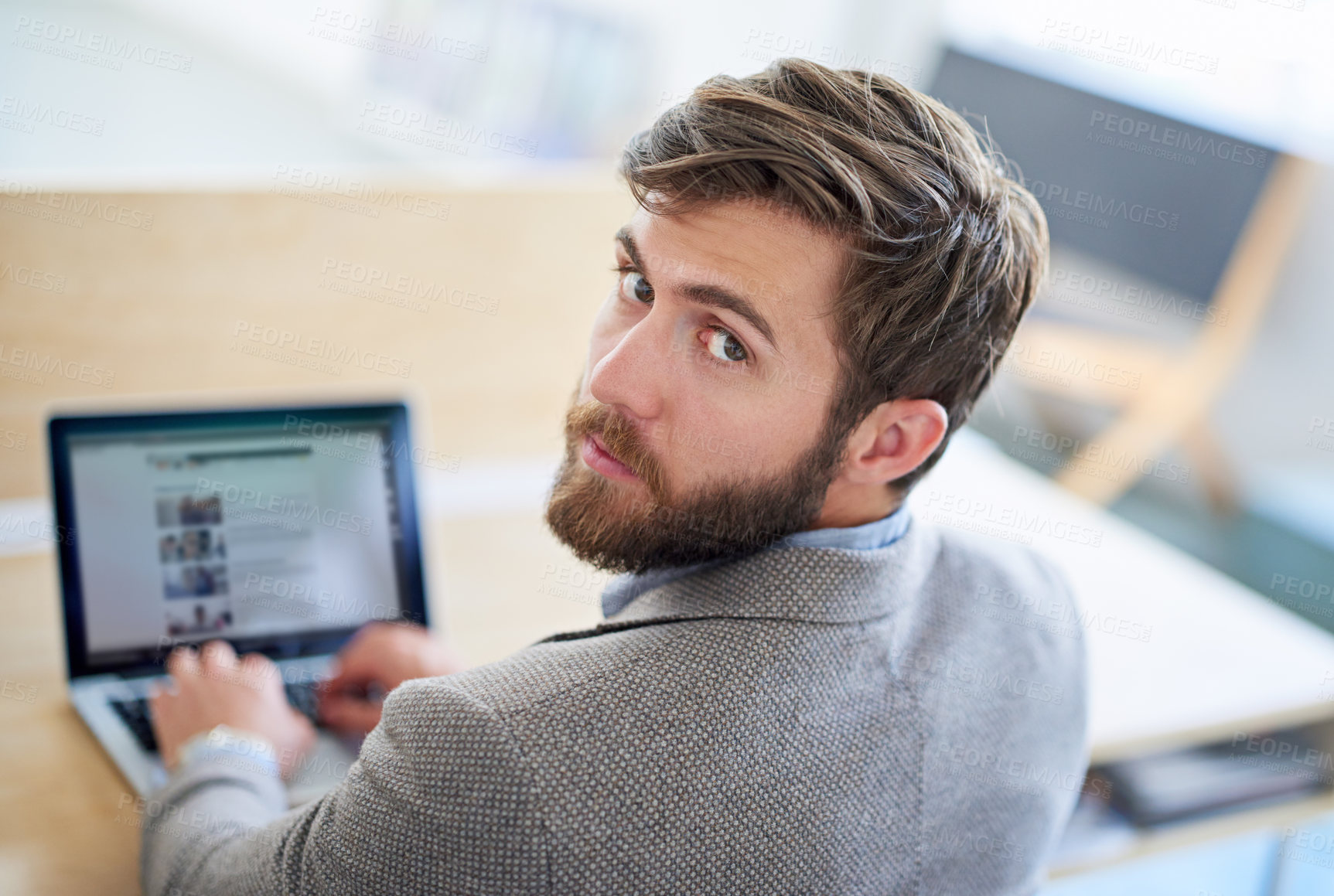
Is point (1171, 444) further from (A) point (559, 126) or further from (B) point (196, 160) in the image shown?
(B) point (196, 160)

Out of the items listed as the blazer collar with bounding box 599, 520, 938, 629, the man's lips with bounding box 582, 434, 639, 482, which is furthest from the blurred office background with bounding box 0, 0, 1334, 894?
the man's lips with bounding box 582, 434, 639, 482

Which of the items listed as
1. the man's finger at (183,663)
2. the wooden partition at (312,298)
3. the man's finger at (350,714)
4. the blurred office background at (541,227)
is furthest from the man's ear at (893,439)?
the wooden partition at (312,298)

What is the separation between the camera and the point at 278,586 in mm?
1248

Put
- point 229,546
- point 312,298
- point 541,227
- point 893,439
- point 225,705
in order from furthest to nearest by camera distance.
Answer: point 541,227
point 312,298
point 229,546
point 225,705
point 893,439

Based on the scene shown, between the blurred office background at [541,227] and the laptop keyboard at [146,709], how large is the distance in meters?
0.23

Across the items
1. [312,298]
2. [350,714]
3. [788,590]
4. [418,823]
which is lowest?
[350,714]

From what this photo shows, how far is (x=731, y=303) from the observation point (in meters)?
0.89

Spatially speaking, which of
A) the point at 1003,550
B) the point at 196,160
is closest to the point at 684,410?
the point at 1003,550

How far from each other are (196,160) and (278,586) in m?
3.13

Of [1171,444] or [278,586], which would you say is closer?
[278,586]

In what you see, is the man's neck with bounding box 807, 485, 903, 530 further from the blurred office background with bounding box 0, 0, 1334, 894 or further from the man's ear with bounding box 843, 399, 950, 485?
the blurred office background with bounding box 0, 0, 1334, 894

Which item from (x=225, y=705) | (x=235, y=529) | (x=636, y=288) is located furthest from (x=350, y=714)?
(x=636, y=288)

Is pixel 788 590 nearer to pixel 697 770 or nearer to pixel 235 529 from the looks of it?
pixel 697 770

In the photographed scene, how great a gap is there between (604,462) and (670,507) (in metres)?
0.07
